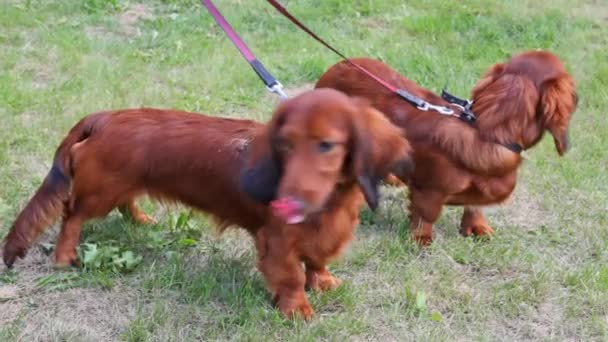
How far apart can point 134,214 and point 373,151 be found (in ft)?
4.97

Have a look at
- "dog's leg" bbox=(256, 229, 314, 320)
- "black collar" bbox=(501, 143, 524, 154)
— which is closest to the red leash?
"black collar" bbox=(501, 143, 524, 154)

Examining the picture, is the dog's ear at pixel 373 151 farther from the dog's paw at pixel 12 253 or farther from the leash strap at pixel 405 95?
the dog's paw at pixel 12 253

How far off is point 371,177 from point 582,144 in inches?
103

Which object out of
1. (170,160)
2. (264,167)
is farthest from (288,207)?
(170,160)

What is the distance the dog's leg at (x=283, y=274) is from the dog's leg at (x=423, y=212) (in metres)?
0.84

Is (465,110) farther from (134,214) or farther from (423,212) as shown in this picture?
(134,214)

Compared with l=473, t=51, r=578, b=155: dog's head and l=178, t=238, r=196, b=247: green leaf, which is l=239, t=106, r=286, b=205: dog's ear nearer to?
l=178, t=238, r=196, b=247: green leaf

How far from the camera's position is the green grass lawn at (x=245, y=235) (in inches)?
123

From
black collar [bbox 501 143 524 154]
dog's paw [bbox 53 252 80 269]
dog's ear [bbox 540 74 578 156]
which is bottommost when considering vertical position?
dog's paw [bbox 53 252 80 269]

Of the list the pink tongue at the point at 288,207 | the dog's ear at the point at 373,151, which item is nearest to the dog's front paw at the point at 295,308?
the dog's ear at the point at 373,151

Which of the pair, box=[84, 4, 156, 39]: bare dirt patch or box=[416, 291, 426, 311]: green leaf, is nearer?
box=[416, 291, 426, 311]: green leaf

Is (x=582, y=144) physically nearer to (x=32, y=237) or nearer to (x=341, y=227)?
(x=341, y=227)

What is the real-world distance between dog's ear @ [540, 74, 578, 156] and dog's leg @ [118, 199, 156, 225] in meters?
1.89

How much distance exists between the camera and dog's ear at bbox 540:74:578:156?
11.2 feet
